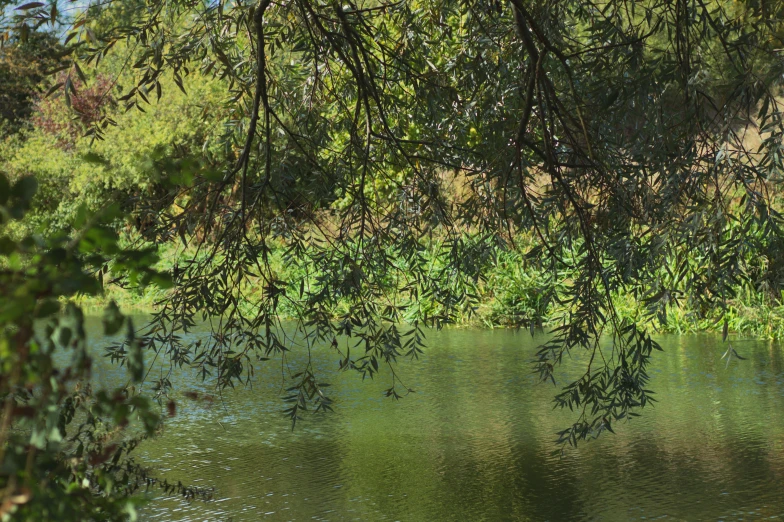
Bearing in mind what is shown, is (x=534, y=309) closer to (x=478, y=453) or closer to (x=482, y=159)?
(x=478, y=453)

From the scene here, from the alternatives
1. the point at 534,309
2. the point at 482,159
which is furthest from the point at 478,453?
the point at 534,309

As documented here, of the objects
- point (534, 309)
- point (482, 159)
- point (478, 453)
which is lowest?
point (478, 453)

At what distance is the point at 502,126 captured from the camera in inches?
179

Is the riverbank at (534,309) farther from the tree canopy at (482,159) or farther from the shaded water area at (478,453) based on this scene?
the tree canopy at (482,159)

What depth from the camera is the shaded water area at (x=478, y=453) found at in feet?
16.9

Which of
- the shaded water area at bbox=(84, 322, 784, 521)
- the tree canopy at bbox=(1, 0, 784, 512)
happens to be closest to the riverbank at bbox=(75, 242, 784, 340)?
the shaded water area at bbox=(84, 322, 784, 521)

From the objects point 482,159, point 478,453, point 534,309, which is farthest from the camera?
point 534,309

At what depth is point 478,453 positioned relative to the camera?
20.5ft

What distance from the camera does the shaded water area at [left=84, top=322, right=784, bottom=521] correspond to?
16.9ft

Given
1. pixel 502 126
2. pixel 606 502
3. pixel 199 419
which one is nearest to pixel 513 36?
pixel 502 126

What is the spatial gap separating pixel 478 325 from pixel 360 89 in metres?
7.75

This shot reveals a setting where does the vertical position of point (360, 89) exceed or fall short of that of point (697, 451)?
it exceeds it

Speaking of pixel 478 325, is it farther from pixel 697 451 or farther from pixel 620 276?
pixel 620 276

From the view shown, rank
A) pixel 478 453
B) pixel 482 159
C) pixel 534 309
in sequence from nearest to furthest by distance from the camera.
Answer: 1. pixel 482 159
2. pixel 478 453
3. pixel 534 309
